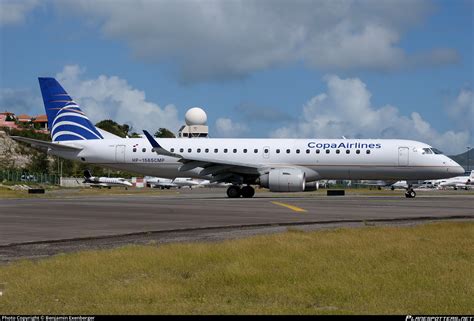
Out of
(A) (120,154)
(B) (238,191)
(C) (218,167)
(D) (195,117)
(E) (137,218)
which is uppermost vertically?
(D) (195,117)

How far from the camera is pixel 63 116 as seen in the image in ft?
150

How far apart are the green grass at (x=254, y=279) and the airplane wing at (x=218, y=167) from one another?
2483 centimetres

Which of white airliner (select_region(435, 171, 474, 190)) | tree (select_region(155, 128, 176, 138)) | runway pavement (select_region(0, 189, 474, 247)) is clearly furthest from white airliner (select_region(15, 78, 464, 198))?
tree (select_region(155, 128, 176, 138))

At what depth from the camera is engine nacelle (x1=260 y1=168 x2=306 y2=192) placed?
39.1 meters

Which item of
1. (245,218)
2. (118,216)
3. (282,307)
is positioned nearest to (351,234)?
(245,218)

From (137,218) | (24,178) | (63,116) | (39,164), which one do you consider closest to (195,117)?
(39,164)

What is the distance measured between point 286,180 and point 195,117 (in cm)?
8096

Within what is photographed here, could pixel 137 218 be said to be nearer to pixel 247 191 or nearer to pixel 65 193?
pixel 247 191

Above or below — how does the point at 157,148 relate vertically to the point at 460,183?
above

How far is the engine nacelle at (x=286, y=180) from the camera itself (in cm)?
3909

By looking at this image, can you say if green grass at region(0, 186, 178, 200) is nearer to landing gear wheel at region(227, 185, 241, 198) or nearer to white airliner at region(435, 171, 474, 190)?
landing gear wheel at region(227, 185, 241, 198)

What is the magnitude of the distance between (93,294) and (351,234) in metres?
8.91

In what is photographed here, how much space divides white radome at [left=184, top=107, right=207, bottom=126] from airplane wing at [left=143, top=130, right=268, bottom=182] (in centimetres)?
7658

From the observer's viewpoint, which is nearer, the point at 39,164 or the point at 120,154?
the point at 120,154
